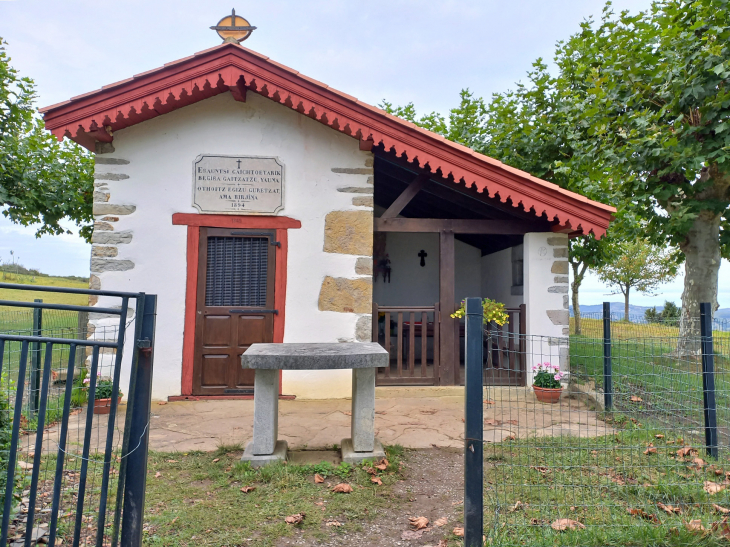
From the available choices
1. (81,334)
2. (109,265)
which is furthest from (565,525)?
(81,334)

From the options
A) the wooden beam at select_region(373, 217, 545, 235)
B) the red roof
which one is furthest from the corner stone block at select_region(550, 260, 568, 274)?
the red roof

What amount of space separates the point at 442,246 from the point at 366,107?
2.16 meters

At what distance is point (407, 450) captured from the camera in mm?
4098

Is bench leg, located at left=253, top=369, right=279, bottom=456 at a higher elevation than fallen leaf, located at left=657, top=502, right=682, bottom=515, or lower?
higher

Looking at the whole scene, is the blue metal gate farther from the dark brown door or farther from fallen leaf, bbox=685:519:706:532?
fallen leaf, bbox=685:519:706:532

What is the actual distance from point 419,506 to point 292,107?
449 cm

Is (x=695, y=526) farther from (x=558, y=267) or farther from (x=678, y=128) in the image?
(x=678, y=128)

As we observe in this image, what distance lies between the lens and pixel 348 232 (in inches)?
239

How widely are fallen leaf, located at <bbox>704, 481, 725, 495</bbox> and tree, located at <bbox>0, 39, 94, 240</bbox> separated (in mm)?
10134

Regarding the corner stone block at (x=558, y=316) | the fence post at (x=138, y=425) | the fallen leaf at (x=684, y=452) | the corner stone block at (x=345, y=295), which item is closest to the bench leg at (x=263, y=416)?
the fence post at (x=138, y=425)

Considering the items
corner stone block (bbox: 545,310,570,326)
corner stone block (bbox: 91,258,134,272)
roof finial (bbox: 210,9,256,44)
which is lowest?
corner stone block (bbox: 545,310,570,326)

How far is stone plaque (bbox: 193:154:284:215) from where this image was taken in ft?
19.4

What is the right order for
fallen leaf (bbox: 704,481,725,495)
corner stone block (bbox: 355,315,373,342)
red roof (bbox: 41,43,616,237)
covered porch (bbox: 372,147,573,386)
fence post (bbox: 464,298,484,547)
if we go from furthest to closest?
covered porch (bbox: 372,147,573,386) → corner stone block (bbox: 355,315,373,342) → red roof (bbox: 41,43,616,237) → fallen leaf (bbox: 704,481,725,495) → fence post (bbox: 464,298,484,547)

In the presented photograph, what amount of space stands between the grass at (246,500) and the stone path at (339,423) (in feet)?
1.81
